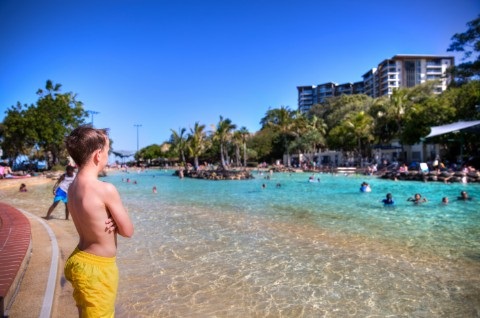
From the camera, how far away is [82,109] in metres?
45.8

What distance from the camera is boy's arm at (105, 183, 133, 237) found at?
2.10 m

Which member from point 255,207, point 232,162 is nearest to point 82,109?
point 232,162

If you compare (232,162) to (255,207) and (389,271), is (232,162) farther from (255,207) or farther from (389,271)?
(389,271)

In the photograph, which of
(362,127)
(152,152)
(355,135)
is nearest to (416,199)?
(362,127)

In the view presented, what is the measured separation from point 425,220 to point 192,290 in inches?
376

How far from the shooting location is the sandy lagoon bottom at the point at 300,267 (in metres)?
4.65

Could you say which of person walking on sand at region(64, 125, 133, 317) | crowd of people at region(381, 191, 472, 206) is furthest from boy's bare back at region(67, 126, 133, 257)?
crowd of people at region(381, 191, 472, 206)

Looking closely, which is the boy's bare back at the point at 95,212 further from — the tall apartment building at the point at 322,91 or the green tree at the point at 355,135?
the tall apartment building at the point at 322,91

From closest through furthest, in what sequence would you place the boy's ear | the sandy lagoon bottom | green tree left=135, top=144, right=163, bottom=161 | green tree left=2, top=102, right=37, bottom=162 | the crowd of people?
the boy's ear
the sandy lagoon bottom
the crowd of people
green tree left=2, top=102, right=37, bottom=162
green tree left=135, top=144, right=163, bottom=161

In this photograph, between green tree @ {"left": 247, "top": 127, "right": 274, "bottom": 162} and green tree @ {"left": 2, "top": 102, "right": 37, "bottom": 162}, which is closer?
green tree @ {"left": 2, "top": 102, "right": 37, "bottom": 162}

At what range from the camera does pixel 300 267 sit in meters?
6.30

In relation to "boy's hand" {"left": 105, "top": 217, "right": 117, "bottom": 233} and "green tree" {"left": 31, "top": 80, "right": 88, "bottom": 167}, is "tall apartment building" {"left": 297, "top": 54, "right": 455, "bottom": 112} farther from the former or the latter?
"boy's hand" {"left": 105, "top": 217, "right": 117, "bottom": 233}

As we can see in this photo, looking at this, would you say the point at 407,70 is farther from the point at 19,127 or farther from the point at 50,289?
the point at 50,289

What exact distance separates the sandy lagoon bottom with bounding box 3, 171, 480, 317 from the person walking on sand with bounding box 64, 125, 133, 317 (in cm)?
252
